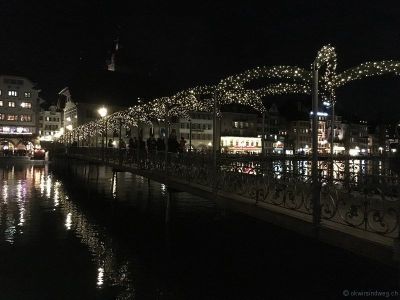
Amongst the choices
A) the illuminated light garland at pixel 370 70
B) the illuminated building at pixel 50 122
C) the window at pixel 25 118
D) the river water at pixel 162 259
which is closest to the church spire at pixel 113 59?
the illuminated building at pixel 50 122

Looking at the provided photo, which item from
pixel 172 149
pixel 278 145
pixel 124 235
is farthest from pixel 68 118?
pixel 124 235

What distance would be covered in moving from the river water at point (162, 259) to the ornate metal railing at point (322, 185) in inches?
88.2

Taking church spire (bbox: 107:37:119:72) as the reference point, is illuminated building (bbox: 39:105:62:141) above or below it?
below

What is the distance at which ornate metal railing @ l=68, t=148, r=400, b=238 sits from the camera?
895 centimetres

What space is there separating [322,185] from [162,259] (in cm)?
667

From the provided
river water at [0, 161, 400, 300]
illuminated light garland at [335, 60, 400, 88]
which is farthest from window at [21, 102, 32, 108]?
illuminated light garland at [335, 60, 400, 88]

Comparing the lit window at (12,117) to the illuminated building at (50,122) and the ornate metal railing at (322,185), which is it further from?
the ornate metal railing at (322,185)

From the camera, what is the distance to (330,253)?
16.6 meters

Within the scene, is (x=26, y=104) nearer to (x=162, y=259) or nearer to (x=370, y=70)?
(x=162, y=259)

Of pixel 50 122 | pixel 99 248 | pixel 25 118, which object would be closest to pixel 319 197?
pixel 99 248

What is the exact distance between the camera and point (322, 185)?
10.1m

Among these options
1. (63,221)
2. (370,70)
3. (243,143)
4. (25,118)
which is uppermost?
(25,118)

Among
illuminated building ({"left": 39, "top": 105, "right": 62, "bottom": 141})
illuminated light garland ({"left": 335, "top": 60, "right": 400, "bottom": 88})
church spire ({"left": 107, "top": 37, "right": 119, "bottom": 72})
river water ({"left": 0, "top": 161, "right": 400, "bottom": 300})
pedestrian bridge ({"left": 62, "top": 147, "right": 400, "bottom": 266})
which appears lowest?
river water ({"left": 0, "top": 161, "right": 400, "bottom": 300})

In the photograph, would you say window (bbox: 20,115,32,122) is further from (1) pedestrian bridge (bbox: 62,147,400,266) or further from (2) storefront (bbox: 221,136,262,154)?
(1) pedestrian bridge (bbox: 62,147,400,266)
